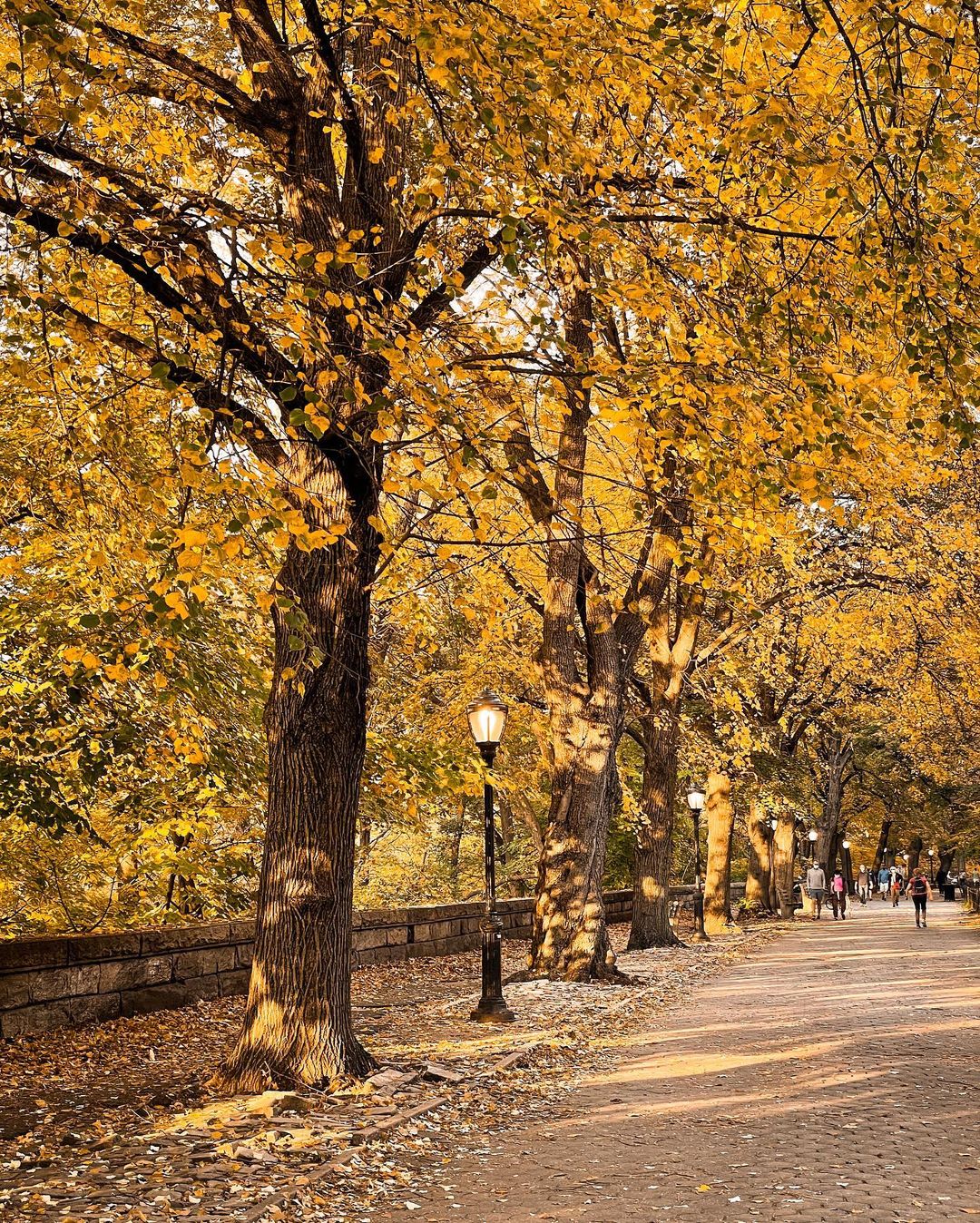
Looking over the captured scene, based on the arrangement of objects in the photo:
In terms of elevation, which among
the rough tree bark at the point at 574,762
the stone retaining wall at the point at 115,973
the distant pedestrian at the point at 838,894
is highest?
the rough tree bark at the point at 574,762

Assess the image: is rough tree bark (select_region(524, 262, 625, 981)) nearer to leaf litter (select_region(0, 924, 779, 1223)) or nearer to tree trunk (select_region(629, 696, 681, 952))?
leaf litter (select_region(0, 924, 779, 1223))

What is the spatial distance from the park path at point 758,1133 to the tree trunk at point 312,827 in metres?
1.42

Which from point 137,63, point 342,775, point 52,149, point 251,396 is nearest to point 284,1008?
point 342,775

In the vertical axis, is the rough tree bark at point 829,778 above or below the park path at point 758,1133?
above

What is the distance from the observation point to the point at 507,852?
34562 millimetres

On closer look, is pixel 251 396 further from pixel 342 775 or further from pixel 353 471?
pixel 342 775

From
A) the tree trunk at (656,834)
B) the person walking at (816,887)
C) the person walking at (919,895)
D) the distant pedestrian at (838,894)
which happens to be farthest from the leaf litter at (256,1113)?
the distant pedestrian at (838,894)

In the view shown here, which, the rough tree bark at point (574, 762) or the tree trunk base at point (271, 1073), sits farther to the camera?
the rough tree bark at point (574, 762)

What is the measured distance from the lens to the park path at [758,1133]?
6.31m

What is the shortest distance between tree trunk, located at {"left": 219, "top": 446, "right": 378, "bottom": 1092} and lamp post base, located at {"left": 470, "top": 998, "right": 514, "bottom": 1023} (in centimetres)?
403

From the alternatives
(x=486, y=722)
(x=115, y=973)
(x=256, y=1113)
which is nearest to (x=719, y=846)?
(x=486, y=722)

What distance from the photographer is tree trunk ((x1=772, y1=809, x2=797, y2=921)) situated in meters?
40.4

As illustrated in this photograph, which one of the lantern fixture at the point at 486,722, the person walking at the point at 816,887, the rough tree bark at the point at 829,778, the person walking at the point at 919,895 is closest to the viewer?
the lantern fixture at the point at 486,722

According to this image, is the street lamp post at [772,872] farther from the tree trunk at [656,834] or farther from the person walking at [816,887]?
the tree trunk at [656,834]
